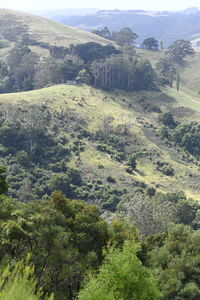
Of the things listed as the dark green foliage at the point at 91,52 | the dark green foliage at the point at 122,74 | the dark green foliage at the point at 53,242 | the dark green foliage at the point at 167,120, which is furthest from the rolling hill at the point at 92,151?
the dark green foliage at the point at 91,52

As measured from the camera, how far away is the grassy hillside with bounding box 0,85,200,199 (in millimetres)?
98125

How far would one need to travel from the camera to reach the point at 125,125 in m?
121

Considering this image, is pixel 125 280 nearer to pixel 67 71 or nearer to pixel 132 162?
pixel 132 162

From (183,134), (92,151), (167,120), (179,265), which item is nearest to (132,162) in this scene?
(92,151)

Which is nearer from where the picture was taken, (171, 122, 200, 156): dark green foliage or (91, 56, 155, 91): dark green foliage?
(171, 122, 200, 156): dark green foliage

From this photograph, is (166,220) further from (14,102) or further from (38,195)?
(14,102)

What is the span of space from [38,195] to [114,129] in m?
41.0

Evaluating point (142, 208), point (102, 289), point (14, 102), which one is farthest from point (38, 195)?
point (102, 289)

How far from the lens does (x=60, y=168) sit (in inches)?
3750

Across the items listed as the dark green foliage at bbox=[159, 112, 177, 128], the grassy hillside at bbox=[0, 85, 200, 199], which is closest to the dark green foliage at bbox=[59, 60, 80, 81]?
the grassy hillside at bbox=[0, 85, 200, 199]

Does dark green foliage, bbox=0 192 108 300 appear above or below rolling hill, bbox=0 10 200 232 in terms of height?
above

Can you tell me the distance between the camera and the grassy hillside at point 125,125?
9812 centimetres

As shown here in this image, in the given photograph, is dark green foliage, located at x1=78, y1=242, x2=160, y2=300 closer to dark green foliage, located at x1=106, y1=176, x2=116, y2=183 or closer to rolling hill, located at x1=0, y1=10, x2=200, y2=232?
rolling hill, located at x1=0, y1=10, x2=200, y2=232

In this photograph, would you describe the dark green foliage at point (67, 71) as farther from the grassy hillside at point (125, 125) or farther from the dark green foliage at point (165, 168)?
the dark green foliage at point (165, 168)
